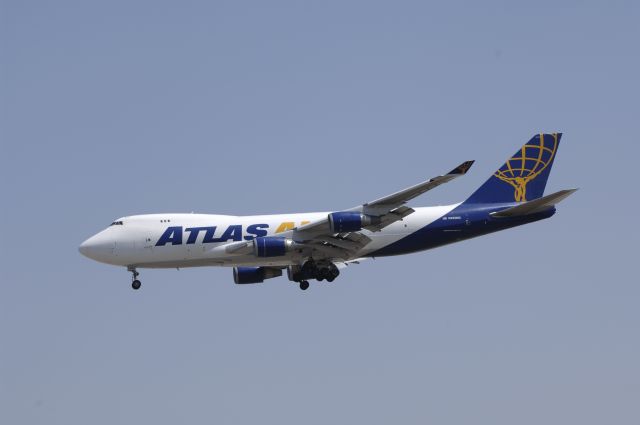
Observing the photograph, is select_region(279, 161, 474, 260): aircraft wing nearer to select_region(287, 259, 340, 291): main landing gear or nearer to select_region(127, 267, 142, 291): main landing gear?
select_region(287, 259, 340, 291): main landing gear

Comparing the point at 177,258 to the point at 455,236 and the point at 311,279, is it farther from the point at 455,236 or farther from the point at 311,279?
the point at 455,236

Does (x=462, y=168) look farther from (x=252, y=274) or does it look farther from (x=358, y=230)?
(x=252, y=274)

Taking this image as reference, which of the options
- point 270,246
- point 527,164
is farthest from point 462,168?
point 527,164

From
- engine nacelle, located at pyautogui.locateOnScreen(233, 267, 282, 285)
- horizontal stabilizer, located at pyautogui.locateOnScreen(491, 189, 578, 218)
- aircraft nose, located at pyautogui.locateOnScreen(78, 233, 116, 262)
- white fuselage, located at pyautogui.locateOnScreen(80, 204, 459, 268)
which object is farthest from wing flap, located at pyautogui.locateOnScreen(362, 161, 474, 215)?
aircraft nose, located at pyautogui.locateOnScreen(78, 233, 116, 262)

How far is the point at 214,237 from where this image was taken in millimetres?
50312

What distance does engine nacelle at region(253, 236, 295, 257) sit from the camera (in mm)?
48469

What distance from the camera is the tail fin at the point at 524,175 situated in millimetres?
54094

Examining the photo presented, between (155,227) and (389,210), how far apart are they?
1163cm

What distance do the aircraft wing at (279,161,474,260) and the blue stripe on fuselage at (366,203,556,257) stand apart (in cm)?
208

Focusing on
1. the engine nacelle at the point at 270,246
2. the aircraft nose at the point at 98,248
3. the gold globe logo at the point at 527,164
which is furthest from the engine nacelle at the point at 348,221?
the aircraft nose at the point at 98,248

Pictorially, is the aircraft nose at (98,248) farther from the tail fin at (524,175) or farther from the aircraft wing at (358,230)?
the tail fin at (524,175)

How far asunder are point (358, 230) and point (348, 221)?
1020mm

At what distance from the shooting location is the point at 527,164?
56.2 metres

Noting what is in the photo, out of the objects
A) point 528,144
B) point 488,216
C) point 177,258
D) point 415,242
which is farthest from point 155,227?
point 528,144
